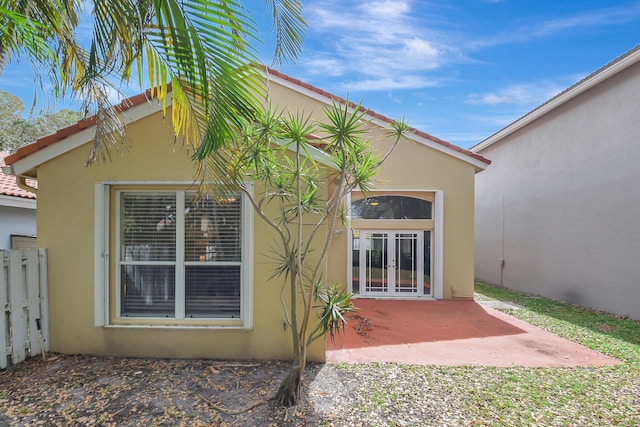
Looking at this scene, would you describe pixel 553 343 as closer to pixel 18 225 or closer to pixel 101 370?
pixel 101 370

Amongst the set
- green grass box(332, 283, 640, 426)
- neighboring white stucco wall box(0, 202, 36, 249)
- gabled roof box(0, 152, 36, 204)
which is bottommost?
green grass box(332, 283, 640, 426)

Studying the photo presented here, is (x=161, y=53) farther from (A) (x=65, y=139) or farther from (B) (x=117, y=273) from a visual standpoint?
(B) (x=117, y=273)

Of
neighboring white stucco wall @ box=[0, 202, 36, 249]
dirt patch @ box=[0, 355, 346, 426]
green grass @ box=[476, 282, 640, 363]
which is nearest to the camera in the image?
dirt patch @ box=[0, 355, 346, 426]

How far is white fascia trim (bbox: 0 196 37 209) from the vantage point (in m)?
9.62

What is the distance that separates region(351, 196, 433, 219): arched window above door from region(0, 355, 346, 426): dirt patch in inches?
291

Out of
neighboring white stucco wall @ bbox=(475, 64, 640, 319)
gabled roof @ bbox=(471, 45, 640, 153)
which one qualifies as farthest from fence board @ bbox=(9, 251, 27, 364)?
gabled roof @ bbox=(471, 45, 640, 153)

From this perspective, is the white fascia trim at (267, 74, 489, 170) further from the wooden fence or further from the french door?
the wooden fence

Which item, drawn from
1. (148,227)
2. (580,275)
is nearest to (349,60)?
(148,227)

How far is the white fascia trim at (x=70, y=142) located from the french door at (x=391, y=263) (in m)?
8.25

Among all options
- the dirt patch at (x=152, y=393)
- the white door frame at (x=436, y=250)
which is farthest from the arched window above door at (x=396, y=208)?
the dirt patch at (x=152, y=393)

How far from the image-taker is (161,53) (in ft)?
13.1

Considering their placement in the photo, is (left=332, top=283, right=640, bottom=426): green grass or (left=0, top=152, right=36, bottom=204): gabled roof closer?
(left=332, top=283, right=640, bottom=426): green grass

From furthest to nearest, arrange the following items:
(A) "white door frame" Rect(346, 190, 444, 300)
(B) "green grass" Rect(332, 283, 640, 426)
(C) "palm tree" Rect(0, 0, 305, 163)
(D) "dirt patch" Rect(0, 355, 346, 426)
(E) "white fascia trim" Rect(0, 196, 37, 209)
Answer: (A) "white door frame" Rect(346, 190, 444, 300) < (E) "white fascia trim" Rect(0, 196, 37, 209) < (B) "green grass" Rect(332, 283, 640, 426) < (D) "dirt patch" Rect(0, 355, 346, 426) < (C) "palm tree" Rect(0, 0, 305, 163)

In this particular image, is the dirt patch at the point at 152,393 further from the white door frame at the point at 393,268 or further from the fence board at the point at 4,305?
the white door frame at the point at 393,268
